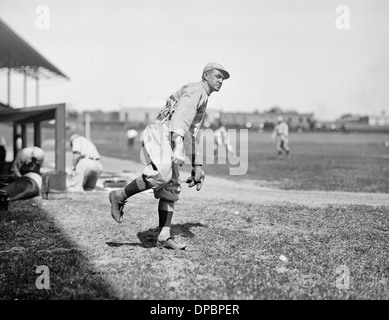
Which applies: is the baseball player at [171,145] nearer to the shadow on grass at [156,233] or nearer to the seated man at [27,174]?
the shadow on grass at [156,233]

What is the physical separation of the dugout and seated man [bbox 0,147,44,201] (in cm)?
50

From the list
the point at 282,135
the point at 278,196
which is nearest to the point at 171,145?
the point at 278,196

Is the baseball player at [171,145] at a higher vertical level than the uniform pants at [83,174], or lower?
higher

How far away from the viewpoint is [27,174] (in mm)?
8938

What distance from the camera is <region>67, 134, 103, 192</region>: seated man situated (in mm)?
9406

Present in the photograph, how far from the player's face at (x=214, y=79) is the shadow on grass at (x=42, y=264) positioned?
2133 mm

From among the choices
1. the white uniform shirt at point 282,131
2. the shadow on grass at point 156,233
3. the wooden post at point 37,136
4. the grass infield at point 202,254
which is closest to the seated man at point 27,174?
the grass infield at point 202,254

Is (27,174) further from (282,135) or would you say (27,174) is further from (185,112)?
(282,135)

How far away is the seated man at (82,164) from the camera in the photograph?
30.9 ft
